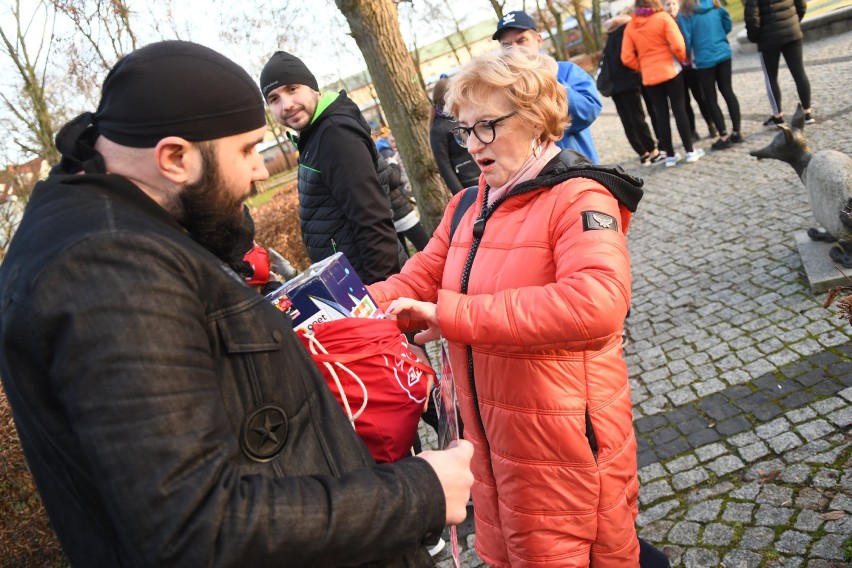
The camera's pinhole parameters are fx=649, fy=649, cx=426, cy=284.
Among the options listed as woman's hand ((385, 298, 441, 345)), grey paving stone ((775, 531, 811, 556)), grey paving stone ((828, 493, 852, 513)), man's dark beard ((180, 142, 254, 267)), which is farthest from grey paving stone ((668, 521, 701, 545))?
man's dark beard ((180, 142, 254, 267))

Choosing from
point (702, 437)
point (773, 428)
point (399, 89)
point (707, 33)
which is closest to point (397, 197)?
point (399, 89)

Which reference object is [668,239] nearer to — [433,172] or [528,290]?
[433,172]

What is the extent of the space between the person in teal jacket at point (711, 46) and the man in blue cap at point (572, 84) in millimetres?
4431

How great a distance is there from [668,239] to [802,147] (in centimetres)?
193

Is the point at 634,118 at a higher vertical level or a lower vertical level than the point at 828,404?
higher

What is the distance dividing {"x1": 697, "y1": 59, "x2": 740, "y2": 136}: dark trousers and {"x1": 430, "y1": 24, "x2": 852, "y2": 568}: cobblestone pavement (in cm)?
160

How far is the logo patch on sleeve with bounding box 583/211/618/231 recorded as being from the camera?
1.88m

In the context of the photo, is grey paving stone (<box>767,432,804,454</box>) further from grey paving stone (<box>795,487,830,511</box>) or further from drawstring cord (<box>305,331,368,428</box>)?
drawstring cord (<box>305,331,368,428</box>)

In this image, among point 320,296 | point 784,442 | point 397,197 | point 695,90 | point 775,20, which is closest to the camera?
point 320,296

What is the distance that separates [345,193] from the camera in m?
3.50

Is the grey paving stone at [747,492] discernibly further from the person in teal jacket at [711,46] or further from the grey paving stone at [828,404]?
the person in teal jacket at [711,46]

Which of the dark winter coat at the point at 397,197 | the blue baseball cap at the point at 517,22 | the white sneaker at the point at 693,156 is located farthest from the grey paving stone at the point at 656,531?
the white sneaker at the point at 693,156

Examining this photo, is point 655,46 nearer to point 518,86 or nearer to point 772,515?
point 772,515

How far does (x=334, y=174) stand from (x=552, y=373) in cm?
195
